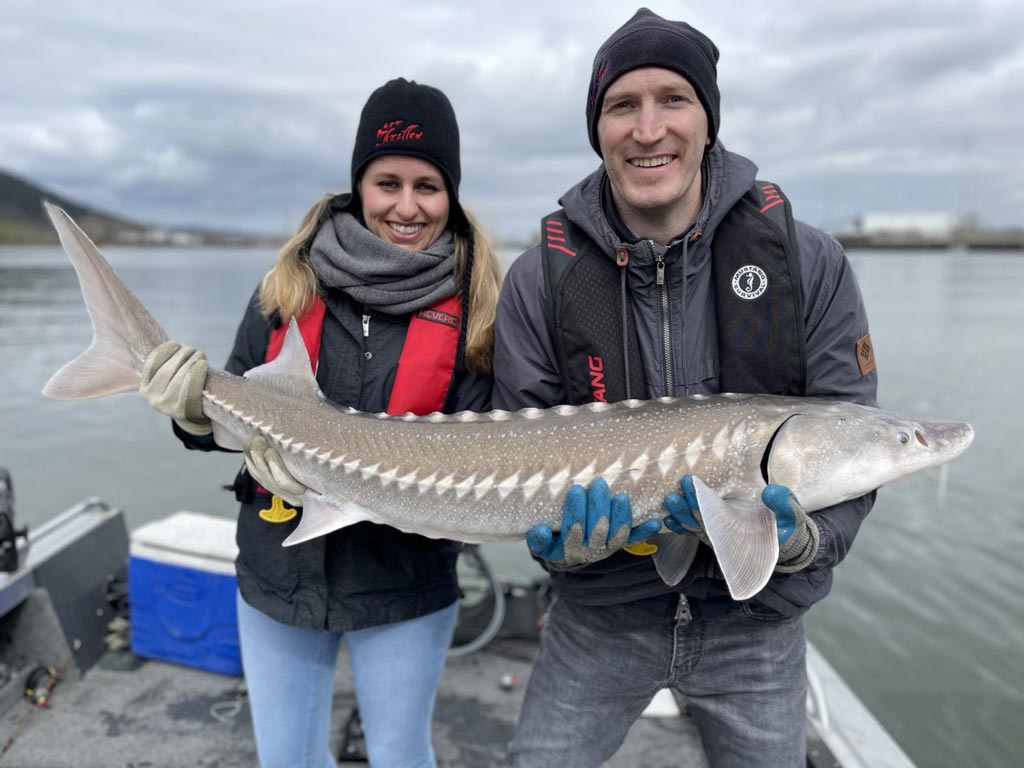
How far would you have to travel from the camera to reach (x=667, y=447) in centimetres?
188

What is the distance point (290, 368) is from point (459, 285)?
534 millimetres

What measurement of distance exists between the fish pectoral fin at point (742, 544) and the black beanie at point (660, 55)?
102 centimetres

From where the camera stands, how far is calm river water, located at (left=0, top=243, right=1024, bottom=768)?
198 inches

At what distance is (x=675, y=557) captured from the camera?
75.0 inches

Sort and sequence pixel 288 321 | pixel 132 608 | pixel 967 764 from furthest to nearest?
pixel 967 764, pixel 132 608, pixel 288 321

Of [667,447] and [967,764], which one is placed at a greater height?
[667,447]

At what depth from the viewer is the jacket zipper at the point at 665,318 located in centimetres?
196

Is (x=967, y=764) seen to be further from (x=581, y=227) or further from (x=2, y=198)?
(x=2, y=198)

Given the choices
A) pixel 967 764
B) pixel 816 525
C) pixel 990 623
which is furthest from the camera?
pixel 990 623

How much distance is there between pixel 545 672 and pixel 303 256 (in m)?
1.36

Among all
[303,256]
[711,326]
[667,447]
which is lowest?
[667,447]

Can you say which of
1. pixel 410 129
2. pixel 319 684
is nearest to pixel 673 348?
pixel 410 129

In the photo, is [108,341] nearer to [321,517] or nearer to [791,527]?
[321,517]

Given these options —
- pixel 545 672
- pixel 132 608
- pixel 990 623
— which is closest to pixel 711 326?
pixel 545 672
